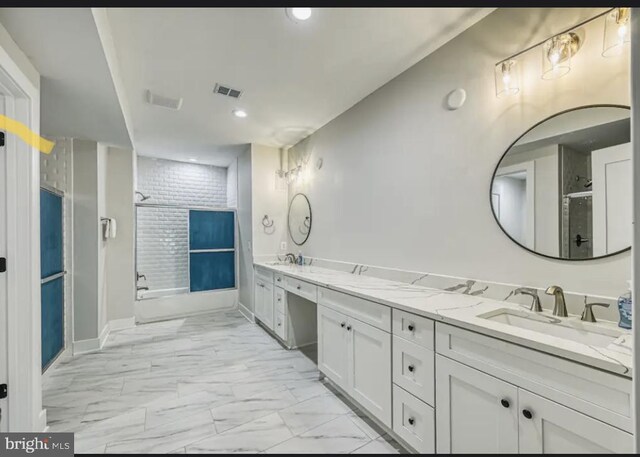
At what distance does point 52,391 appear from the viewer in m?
2.31

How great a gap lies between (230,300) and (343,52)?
4024 mm

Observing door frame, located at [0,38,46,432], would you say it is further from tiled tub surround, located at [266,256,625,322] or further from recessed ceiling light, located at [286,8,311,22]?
tiled tub surround, located at [266,256,625,322]

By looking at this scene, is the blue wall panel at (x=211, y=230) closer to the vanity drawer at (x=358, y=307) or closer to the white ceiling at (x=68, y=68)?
the white ceiling at (x=68, y=68)

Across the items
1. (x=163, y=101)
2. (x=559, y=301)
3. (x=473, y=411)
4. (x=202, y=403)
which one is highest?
(x=163, y=101)

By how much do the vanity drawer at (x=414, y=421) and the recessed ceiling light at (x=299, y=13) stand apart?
2.29 m

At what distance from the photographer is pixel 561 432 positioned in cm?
101

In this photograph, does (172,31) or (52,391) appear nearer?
(172,31)

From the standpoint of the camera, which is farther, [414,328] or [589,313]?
[414,328]

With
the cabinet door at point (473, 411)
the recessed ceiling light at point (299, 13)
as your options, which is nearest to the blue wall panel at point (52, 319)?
the recessed ceiling light at point (299, 13)

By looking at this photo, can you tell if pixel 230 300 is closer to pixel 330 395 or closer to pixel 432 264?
pixel 330 395

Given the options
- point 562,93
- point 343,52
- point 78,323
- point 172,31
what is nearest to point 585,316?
point 562,93

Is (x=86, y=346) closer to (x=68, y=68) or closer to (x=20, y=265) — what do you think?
(x=20, y=265)

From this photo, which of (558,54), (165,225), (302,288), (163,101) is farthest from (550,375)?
(165,225)

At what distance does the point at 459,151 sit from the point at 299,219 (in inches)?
94.9
